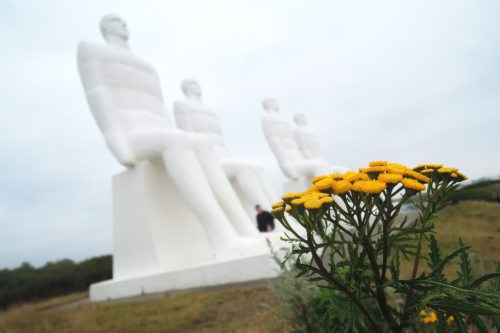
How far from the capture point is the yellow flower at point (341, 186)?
2.67 ft

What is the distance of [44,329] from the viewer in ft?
12.2

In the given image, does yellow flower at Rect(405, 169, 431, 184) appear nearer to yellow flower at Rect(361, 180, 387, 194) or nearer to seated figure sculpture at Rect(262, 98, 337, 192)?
yellow flower at Rect(361, 180, 387, 194)

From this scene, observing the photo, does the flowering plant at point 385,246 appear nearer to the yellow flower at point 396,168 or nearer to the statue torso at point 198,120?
the yellow flower at point 396,168

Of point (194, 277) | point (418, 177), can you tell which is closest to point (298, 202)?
point (418, 177)

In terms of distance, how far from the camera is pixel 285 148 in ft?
36.4

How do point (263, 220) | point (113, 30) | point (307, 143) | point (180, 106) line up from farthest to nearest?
point (307, 143) → point (180, 106) → point (263, 220) → point (113, 30)

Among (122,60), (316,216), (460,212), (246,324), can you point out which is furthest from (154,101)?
(316,216)

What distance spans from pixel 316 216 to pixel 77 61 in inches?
254

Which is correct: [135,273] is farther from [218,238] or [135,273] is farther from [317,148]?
[317,148]

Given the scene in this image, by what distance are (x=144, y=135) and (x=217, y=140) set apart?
2.97 metres

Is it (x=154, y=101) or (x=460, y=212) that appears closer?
(x=460, y=212)

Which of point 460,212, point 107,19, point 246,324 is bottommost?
point 246,324

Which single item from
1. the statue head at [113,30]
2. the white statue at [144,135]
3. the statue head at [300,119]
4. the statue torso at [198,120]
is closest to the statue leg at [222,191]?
the white statue at [144,135]

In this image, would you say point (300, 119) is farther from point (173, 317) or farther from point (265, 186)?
point (173, 317)
